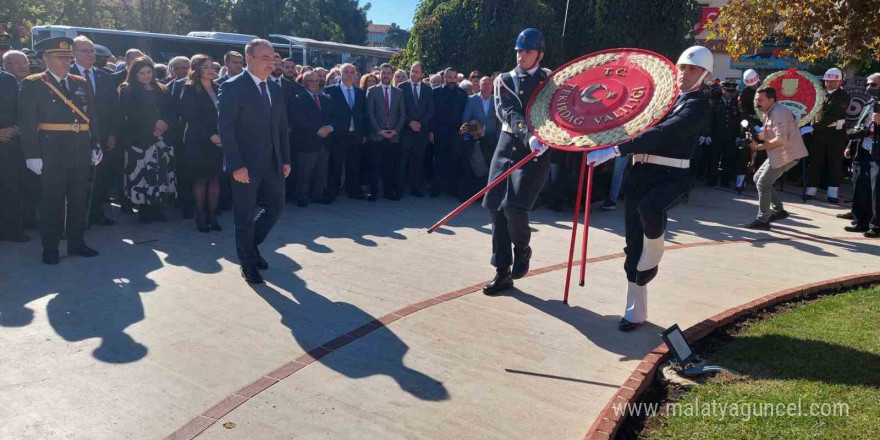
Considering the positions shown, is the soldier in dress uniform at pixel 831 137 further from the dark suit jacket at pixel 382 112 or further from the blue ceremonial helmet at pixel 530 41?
the blue ceremonial helmet at pixel 530 41

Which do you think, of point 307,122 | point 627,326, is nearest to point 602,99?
point 627,326

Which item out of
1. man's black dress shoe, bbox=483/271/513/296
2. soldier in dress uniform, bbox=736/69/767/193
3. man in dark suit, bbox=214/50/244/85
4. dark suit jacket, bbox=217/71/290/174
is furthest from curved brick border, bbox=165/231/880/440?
soldier in dress uniform, bbox=736/69/767/193

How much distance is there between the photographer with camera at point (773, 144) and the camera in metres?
9.09

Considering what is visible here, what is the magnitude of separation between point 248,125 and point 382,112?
4.57 meters

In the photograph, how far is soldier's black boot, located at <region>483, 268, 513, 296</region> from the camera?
614 centimetres

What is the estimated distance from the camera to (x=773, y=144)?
919 cm

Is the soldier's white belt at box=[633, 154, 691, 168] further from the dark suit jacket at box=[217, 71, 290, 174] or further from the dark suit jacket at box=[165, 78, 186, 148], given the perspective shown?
the dark suit jacket at box=[165, 78, 186, 148]

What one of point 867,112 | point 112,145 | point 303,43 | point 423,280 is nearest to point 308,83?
point 112,145

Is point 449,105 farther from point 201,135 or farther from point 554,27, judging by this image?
point 201,135

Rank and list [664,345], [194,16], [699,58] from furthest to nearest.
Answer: [194,16] → [699,58] → [664,345]

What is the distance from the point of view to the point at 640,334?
17.4 ft

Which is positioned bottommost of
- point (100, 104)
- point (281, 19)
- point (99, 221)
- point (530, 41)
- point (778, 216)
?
point (99, 221)

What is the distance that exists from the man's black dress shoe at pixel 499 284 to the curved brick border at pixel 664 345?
1638 mm

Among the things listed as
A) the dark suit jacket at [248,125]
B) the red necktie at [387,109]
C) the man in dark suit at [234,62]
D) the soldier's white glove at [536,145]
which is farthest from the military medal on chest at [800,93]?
the dark suit jacket at [248,125]
